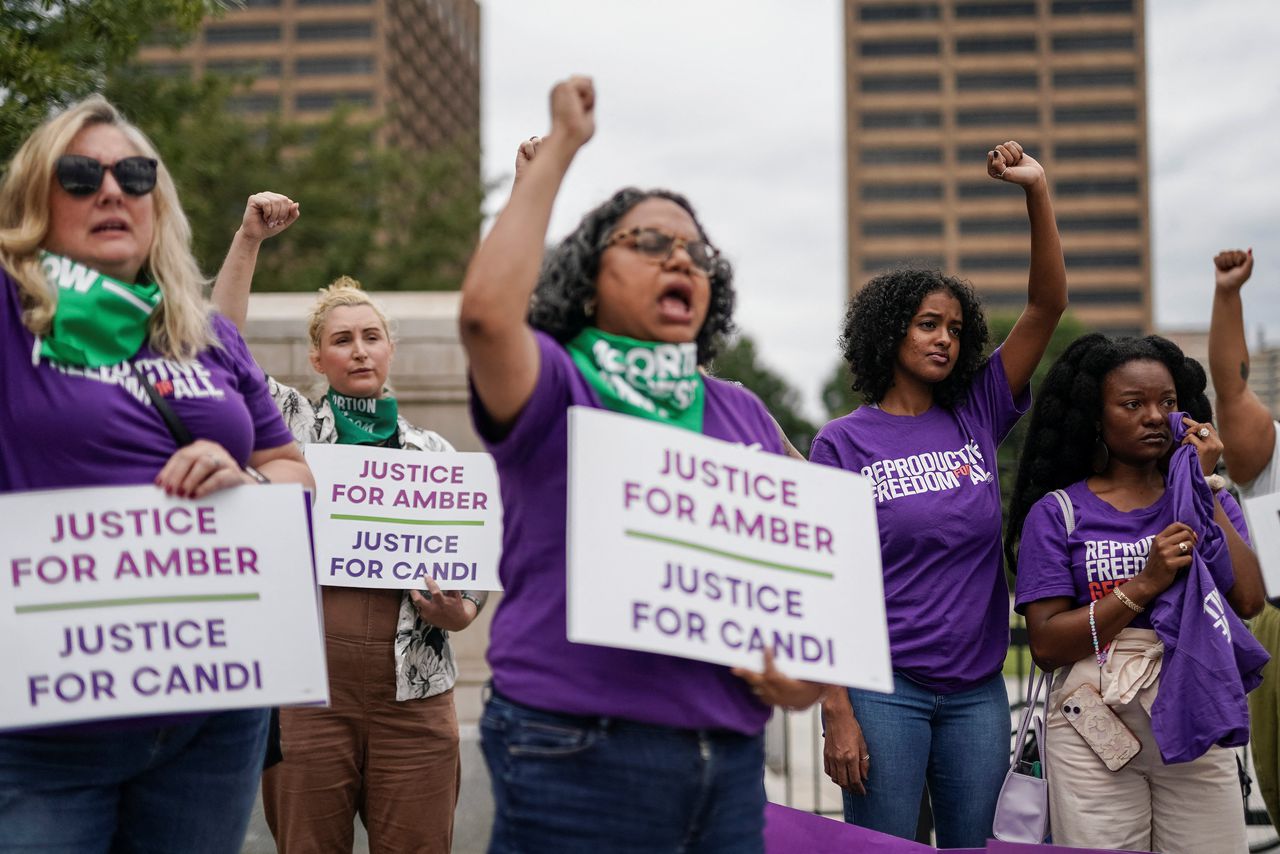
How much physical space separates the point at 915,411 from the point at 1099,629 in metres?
0.84

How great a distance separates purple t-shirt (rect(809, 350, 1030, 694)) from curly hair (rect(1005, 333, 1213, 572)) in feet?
0.85

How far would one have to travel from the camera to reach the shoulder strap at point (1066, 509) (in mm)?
3660

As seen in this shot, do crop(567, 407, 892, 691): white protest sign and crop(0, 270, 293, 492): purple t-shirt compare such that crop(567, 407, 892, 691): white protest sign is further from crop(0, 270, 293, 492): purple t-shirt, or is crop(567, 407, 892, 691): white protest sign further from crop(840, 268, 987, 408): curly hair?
crop(840, 268, 987, 408): curly hair

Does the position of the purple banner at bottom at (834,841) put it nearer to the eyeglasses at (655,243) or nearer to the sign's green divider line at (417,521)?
the sign's green divider line at (417,521)

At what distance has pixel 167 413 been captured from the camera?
2404mm

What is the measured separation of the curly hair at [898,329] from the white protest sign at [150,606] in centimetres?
206

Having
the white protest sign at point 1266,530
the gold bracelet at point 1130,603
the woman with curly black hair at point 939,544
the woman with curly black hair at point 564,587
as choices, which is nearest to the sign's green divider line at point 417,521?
the woman with curly black hair at point 939,544

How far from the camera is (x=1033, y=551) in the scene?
3.67m

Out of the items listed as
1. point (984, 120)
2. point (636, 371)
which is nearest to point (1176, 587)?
point (636, 371)

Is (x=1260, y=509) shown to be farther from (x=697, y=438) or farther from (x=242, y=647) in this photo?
(x=242, y=647)

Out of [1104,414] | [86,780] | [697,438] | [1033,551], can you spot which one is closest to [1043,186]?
[1104,414]

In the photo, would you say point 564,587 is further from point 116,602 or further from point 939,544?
point 939,544

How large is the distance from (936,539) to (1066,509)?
440mm

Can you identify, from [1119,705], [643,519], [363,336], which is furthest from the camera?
[363,336]
